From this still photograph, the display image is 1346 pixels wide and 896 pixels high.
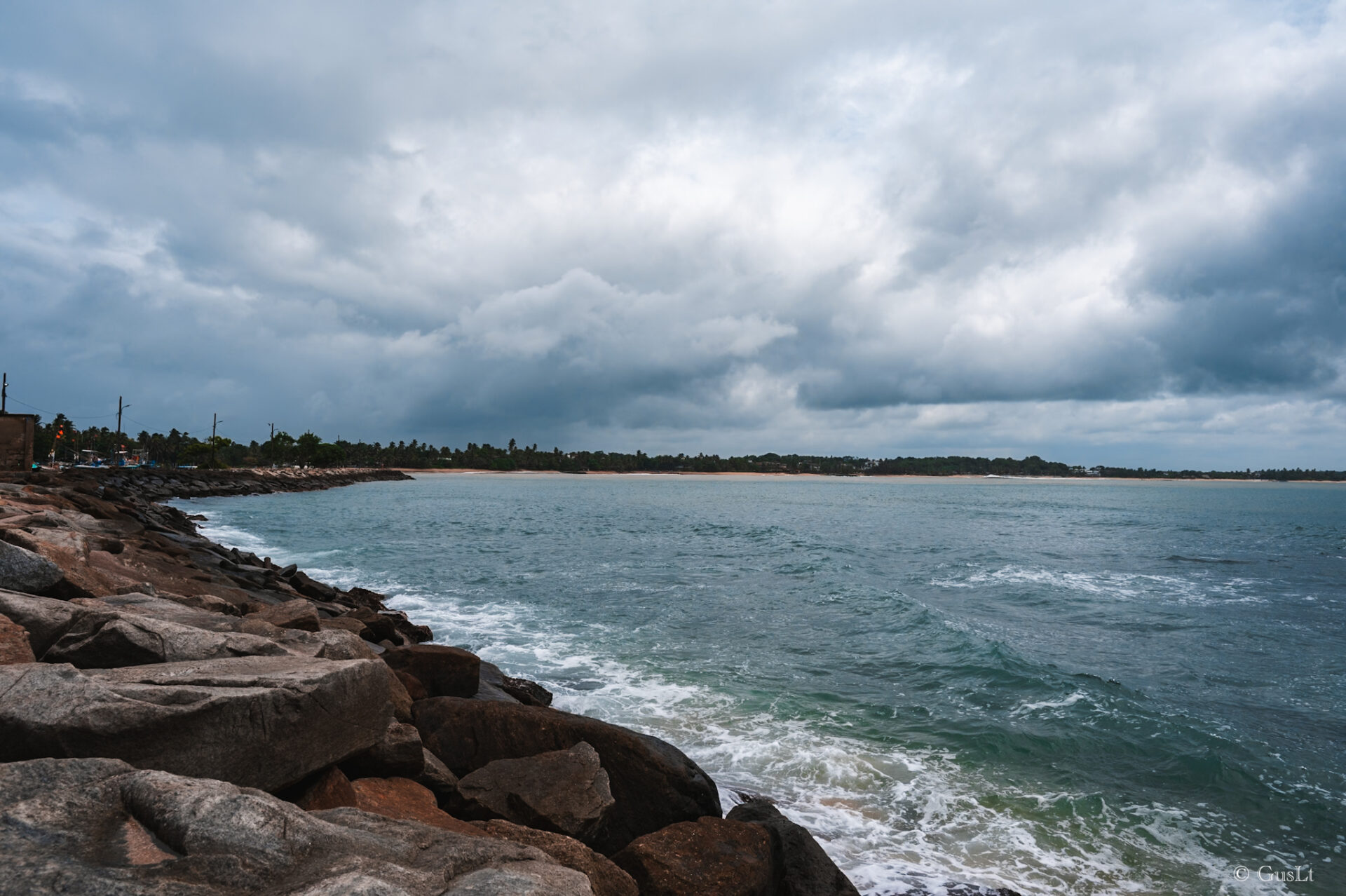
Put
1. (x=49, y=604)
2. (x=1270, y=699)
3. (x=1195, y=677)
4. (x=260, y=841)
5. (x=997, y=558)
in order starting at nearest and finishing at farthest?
(x=260, y=841)
(x=49, y=604)
(x=1270, y=699)
(x=1195, y=677)
(x=997, y=558)

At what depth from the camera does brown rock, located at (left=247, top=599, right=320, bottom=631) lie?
31.2 ft

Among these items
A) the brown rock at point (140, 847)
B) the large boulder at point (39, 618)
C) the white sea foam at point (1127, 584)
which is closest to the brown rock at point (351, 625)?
the large boulder at point (39, 618)

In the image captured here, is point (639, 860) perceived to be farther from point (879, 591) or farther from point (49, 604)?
point (879, 591)

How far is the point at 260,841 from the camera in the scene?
9.93 ft

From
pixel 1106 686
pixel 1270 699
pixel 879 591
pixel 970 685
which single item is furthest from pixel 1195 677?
pixel 879 591

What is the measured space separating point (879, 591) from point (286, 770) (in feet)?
65.0

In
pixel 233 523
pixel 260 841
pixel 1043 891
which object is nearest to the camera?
pixel 260 841

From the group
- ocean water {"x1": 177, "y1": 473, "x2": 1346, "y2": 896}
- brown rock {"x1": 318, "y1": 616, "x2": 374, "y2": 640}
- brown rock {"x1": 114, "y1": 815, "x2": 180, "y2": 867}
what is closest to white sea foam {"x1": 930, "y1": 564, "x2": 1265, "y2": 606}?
ocean water {"x1": 177, "y1": 473, "x2": 1346, "y2": 896}

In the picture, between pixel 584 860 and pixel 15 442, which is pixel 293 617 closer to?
pixel 584 860

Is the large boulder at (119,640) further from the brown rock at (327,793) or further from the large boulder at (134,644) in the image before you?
the brown rock at (327,793)

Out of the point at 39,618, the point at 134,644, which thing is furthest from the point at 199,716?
the point at 39,618

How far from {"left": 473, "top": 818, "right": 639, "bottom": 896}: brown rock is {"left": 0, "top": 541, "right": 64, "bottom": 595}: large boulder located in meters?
6.18

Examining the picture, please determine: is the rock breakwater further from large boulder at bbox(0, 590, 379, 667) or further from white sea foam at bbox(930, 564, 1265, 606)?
white sea foam at bbox(930, 564, 1265, 606)

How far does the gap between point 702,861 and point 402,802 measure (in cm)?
229
